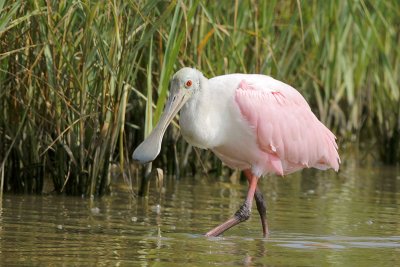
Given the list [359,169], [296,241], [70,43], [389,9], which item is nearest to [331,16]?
[389,9]

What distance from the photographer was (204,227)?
7730 mm

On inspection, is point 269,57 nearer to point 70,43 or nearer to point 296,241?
point 70,43

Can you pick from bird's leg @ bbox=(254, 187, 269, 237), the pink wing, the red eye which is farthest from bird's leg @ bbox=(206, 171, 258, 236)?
the red eye

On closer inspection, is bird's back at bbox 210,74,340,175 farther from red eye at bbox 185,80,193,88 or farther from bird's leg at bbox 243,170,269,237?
red eye at bbox 185,80,193,88

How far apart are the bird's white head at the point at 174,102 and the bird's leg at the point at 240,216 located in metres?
0.60

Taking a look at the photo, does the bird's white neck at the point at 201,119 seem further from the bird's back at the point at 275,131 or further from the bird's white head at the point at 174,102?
the bird's back at the point at 275,131

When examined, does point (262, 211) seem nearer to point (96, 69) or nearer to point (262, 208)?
point (262, 208)

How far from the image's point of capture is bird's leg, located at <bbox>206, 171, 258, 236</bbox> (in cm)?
722

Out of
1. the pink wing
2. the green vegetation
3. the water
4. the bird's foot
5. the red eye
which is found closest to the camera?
the water

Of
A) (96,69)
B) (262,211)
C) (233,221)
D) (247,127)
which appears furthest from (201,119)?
(96,69)

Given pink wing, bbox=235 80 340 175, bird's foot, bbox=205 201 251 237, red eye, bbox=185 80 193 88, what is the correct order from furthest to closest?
1. pink wing, bbox=235 80 340 175
2. red eye, bbox=185 80 193 88
3. bird's foot, bbox=205 201 251 237

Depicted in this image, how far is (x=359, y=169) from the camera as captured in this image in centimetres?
1202

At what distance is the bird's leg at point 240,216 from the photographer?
284 inches

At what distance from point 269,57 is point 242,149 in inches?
88.9
